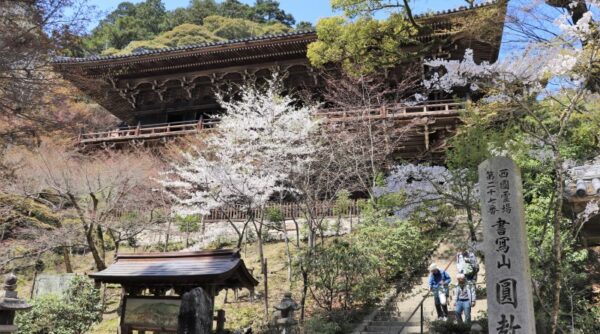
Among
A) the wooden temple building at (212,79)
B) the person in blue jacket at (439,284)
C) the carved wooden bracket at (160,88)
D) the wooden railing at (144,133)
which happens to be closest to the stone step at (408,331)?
the person in blue jacket at (439,284)

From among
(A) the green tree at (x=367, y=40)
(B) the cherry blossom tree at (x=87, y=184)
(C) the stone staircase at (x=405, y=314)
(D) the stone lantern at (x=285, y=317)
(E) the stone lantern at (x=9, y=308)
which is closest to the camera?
(D) the stone lantern at (x=285, y=317)

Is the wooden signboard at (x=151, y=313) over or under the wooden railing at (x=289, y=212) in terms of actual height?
under

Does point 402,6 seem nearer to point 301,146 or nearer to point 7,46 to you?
point 301,146

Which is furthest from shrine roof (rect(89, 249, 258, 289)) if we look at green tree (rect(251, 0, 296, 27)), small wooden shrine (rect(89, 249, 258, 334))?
green tree (rect(251, 0, 296, 27))

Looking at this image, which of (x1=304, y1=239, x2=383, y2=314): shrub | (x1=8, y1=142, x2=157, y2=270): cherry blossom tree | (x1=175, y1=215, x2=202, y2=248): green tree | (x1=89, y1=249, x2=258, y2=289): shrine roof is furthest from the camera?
(x1=175, y1=215, x2=202, y2=248): green tree

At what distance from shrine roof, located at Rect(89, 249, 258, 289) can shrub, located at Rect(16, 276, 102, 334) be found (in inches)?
104

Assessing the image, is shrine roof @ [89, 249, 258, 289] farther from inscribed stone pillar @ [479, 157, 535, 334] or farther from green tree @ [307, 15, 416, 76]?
green tree @ [307, 15, 416, 76]

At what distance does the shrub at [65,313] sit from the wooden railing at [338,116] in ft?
26.5

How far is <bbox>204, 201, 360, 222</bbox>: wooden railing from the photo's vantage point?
1439cm

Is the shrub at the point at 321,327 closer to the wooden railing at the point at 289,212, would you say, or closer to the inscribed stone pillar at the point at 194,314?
the inscribed stone pillar at the point at 194,314

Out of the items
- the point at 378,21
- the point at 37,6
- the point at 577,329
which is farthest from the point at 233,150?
the point at 577,329

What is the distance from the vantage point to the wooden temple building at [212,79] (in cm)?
1700

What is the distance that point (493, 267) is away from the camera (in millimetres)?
4836

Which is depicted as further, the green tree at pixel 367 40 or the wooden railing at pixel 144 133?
the wooden railing at pixel 144 133
